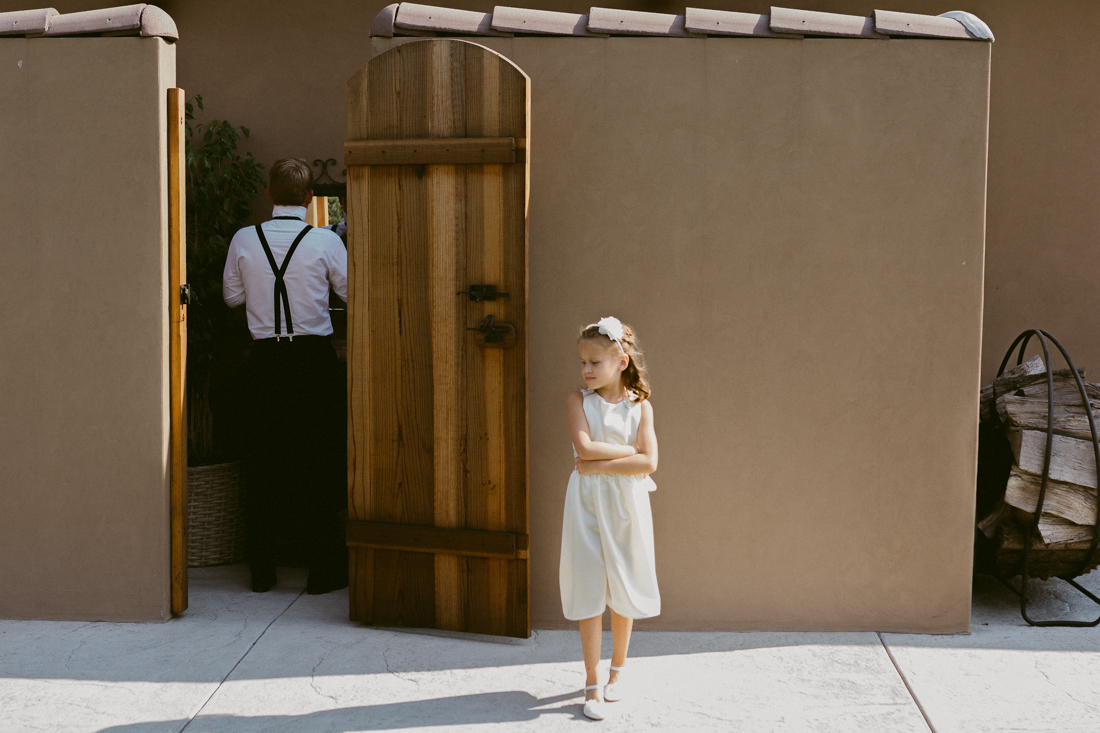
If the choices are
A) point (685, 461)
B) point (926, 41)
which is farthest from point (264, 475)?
point (926, 41)

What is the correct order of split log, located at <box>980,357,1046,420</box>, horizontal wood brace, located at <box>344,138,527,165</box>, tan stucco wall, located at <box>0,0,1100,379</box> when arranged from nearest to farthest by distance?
horizontal wood brace, located at <box>344,138,527,165</box> < split log, located at <box>980,357,1046,420</box> < tan stucco wall, located at <box>0,0,1100,379</box>

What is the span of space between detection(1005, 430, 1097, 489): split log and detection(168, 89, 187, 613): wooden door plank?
12.4 feet

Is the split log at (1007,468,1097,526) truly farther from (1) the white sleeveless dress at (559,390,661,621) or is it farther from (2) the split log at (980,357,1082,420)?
(1) the white sleeveless dress at (559,390,661,621)

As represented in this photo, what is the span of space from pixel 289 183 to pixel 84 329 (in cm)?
116

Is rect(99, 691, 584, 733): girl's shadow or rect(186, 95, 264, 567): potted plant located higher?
rect(186, 95, 264, 567): potted plant

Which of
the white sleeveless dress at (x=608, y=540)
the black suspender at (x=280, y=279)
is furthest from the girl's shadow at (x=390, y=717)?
the black suspender at (x=280, y=279)

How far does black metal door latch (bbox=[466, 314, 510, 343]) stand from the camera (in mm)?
3770

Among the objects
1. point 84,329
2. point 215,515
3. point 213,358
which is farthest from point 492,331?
point 215,515

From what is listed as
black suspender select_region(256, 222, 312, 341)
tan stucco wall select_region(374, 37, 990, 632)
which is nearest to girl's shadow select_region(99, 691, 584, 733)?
tan stucco wall select_region(374, 37, 990, 632)

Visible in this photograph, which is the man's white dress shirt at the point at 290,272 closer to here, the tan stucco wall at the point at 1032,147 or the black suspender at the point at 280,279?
the black suspender at the point at 280,279

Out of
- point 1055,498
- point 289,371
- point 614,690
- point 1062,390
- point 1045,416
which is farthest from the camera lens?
point 289,371

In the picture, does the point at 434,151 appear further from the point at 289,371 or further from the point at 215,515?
the point at 215,515

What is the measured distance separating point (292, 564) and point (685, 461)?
2.40m

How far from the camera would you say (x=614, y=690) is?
3.32 m
